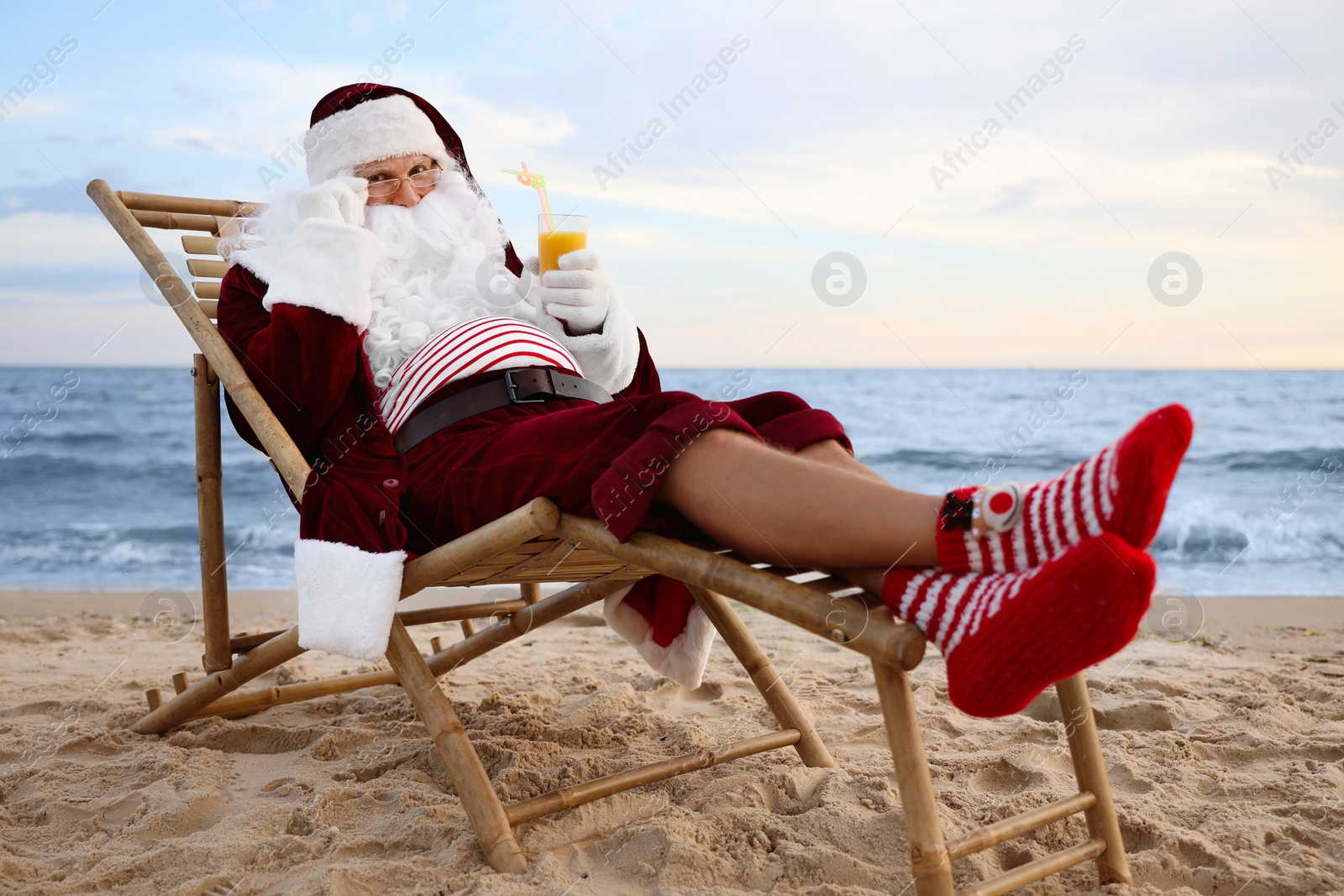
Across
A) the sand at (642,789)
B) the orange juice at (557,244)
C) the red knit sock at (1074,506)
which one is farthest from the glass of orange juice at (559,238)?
the red knit sock at (1074,506)

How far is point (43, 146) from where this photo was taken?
2547mm

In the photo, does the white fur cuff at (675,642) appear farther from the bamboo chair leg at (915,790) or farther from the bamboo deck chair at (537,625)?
the bamboo chair leg at (915,790)

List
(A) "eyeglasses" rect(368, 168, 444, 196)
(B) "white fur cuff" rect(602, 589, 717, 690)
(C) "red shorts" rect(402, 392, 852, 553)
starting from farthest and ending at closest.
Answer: (A) "eyeglasses" rect(368, 168, 444, 196)
(B) "white fur cuff" rect(602, 589, 717, 690)
(C) "red shorts" rect(402, 392, 852, 553)

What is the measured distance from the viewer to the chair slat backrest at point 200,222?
230 centimetres

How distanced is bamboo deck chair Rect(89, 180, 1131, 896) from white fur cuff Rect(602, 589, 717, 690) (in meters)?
0.05

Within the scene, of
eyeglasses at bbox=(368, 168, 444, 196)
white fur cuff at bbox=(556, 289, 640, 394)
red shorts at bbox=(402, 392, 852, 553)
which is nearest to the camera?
red shorts at bbox=(402, 392, 852, 553)

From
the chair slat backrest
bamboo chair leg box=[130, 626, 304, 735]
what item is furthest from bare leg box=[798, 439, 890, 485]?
the chair slat backrest

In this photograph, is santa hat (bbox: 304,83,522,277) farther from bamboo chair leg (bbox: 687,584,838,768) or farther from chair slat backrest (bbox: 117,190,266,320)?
bamboo chair leg (bbox: 687,584,838,768)

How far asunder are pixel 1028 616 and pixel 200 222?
2.25 m

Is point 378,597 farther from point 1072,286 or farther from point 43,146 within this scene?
point 1072,286

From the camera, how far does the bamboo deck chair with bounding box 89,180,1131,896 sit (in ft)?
3.64

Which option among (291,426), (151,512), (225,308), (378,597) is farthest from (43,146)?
(151,512)

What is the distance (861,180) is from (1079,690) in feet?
26.4

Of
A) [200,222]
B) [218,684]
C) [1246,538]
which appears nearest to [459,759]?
[218,684]
